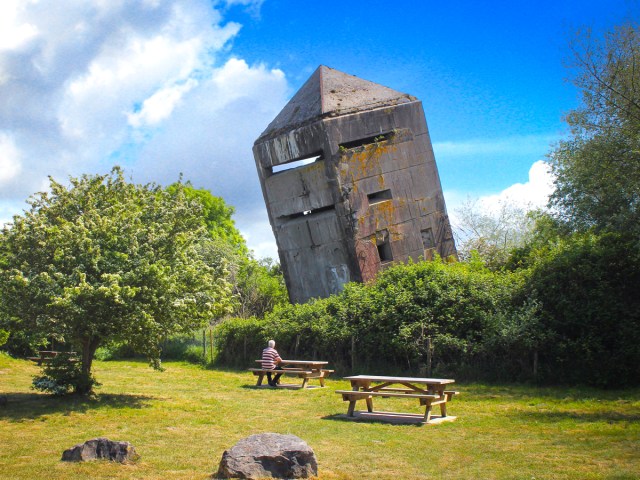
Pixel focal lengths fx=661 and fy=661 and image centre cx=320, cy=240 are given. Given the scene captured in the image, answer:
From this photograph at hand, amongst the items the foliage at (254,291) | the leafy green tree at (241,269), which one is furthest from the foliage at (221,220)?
the foliage at (254,291)

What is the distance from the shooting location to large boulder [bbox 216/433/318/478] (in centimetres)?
726

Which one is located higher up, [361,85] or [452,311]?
[361,85]

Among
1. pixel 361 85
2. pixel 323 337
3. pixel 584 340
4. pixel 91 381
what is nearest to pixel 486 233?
pixel 361 85

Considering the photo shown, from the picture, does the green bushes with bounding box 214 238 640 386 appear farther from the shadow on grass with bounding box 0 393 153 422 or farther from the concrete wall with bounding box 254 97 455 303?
the shadow on grass with bounding box 0 393 153 422

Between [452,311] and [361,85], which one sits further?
[361,85]

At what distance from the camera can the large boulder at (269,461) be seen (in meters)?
7.26

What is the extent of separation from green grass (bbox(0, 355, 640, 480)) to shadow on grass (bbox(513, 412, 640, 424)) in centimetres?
2

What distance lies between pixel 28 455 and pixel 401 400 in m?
7.82

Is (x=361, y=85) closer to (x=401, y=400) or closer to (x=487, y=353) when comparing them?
(x=487, y=353)

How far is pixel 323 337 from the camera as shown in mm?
19875

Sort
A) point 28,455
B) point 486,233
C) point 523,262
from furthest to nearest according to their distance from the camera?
1. point 486,233
2. point 523,262
3. point 28,455

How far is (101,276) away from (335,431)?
17.8 feet

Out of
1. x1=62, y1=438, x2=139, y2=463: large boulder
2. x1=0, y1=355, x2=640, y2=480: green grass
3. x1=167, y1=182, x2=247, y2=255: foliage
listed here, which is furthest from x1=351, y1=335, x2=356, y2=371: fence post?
x1=167, y1=182, x2=247, y2=255: foliage

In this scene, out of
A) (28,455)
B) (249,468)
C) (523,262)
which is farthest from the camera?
(523,262)
